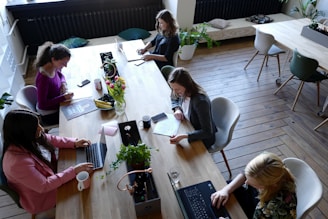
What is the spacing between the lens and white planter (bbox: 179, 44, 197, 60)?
14.0 ft

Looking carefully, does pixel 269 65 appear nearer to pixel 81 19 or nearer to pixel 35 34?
pixel 81 19

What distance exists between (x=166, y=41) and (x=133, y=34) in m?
1.52

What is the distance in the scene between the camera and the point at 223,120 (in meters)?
2.26

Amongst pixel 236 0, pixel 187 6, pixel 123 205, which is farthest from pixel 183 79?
pixel 236 0

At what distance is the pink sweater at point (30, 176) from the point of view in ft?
4.88

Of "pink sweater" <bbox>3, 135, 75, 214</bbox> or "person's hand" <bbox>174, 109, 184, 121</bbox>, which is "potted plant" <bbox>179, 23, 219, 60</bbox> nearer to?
"person's hand" <bbox>174, 109, 184, 121</bbox>

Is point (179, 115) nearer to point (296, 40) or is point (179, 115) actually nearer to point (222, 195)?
point (222, 195)

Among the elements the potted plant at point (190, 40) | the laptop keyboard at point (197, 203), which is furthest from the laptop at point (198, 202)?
the potted plant at point (190, 40)

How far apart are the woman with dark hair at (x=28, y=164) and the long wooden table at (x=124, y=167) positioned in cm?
8

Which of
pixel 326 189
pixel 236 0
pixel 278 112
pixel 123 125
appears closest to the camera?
pixel 123 125

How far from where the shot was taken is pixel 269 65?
4.42 metres

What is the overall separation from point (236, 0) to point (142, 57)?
10.4ft

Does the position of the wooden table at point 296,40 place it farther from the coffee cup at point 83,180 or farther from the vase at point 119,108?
the coffee cup at point 83,180

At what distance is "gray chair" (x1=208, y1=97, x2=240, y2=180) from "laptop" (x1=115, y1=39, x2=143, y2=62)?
47.2 inches
